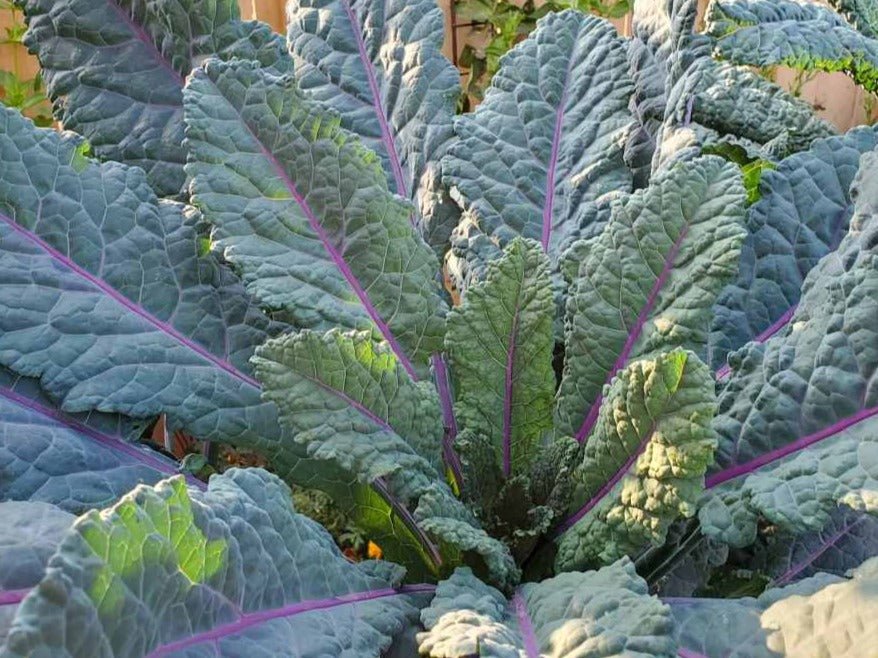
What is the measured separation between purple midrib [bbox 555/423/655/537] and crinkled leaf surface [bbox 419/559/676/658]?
7 cm

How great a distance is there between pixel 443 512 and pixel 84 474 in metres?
0.22

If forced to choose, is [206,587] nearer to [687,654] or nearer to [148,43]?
[687,654]

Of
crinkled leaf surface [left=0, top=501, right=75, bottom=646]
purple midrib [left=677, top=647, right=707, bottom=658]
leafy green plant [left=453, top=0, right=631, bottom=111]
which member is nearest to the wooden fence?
leafy green plant [left=453, top=0, right=631, bottom=111]

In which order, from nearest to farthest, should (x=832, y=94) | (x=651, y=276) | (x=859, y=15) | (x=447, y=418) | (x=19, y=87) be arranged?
(x=651, y=276), (x=447, y=418), (x=859, y=15), (x=19, y=87), (x=832, y=94)

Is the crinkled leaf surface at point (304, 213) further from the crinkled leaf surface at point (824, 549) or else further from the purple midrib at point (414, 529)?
the crinkled leaf surface at point (824, 549)

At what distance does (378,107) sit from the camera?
0.81 m

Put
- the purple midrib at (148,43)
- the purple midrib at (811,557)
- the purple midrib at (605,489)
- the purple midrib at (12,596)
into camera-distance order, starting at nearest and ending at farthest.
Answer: the purple midrib at (12,596) → the purple midrib at (605,489) → the purple midrib at (811,557) → the purple midrib at (148,43)

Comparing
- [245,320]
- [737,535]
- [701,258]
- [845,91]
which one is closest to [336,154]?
[245,320]

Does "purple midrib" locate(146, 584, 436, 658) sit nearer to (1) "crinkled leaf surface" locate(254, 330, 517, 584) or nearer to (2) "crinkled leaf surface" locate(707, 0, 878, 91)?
(1) "crinkled leaf surface" locate(254, 330, 517, 584)

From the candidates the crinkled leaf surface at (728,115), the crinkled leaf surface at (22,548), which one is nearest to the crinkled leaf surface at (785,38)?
the crinkled leaf surface at (728,115)

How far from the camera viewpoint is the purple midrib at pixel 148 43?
28.0 inches

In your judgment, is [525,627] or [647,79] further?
[647,79]

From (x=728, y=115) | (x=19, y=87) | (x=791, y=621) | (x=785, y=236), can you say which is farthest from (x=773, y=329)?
(x=19, y=87)

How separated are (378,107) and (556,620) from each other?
0.51m
